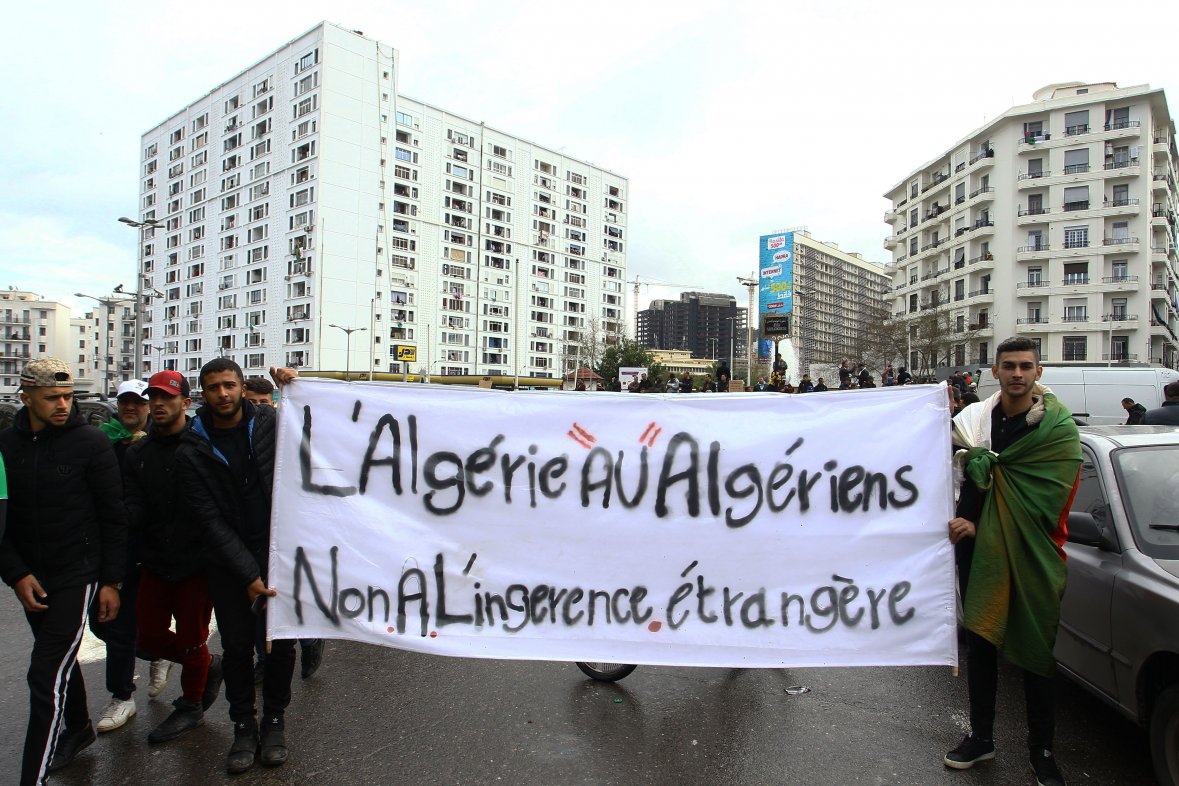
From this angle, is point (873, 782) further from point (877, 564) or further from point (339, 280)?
point (339, 280)

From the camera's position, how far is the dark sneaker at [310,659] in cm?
426

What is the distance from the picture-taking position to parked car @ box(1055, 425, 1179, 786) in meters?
2.89

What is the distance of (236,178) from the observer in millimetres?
69938

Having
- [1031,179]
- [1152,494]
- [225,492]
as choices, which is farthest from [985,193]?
[225,492]

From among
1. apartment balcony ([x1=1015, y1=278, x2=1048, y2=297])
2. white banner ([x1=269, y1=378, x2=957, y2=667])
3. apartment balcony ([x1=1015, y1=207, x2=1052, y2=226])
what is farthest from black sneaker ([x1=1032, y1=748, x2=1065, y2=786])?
apartment balcony ([x1=1015, y1=207, x2=1052, y2=226])

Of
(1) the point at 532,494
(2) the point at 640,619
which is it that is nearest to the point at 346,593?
(1) the point at 532,494

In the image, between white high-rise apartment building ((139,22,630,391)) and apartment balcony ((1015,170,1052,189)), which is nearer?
apartment balcony ((1015,170,1052,189))

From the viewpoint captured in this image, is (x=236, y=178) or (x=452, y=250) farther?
(x=452, y=250)

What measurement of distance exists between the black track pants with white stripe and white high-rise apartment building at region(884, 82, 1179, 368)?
61972 millimetres

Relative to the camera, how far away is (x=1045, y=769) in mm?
3023

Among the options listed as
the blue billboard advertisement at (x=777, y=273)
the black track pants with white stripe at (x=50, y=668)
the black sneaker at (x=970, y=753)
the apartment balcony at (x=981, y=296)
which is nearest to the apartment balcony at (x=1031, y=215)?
the apartment balcony at (x=981, y=296)

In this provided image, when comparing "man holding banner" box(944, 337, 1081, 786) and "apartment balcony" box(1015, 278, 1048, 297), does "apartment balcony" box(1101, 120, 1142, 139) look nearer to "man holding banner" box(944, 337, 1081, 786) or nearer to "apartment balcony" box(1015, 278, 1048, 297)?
"apartment balcony" box(1015, 278, 1048, 297)

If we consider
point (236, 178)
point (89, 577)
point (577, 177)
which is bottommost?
point (89, 577)

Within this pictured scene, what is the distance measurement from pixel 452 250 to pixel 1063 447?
77714 millimetres
